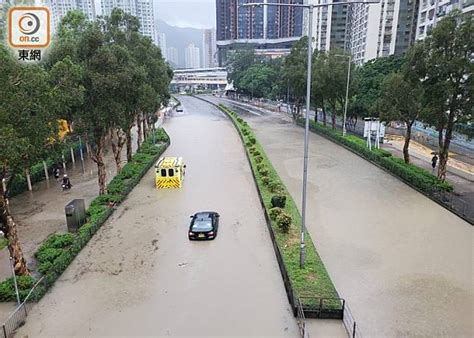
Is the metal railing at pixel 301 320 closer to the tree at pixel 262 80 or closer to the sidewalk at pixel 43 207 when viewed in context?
the sidewalk at pixel 43 207

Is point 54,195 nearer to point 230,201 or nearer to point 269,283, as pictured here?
point 230,201

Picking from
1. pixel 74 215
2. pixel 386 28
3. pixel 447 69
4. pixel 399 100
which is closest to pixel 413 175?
pixel 399 100

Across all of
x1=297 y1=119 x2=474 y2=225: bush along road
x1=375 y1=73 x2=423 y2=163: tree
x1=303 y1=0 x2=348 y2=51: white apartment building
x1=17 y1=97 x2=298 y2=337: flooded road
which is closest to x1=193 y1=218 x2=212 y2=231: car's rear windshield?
x1=17 y1=97 x2=298 y2=337: flooded road

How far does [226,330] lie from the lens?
36.3ft

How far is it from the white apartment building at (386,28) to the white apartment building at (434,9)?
13722 millimetres

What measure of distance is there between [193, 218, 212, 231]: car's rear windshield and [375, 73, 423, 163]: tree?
16.2 meters

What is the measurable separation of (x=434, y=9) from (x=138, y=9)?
2349 inches

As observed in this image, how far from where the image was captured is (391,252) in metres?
15.6

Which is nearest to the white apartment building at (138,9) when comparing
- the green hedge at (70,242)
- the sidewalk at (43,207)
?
the sidewalk at (43,207)

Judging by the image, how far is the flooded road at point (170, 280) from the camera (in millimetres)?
11320

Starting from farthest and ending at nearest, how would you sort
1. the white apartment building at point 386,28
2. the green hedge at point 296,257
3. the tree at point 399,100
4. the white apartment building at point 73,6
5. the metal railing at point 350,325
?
the white apartment building at point 386,28 < the white apartment building at point 73,6 < the tree at point 399,100 < the green hedge at point 296,257 < the metal railing at point 350,325

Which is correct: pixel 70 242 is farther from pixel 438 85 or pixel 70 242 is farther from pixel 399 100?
pixel 399 100

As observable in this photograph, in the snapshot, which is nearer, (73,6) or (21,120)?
(21,120)

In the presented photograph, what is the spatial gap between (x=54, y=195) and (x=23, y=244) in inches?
292
